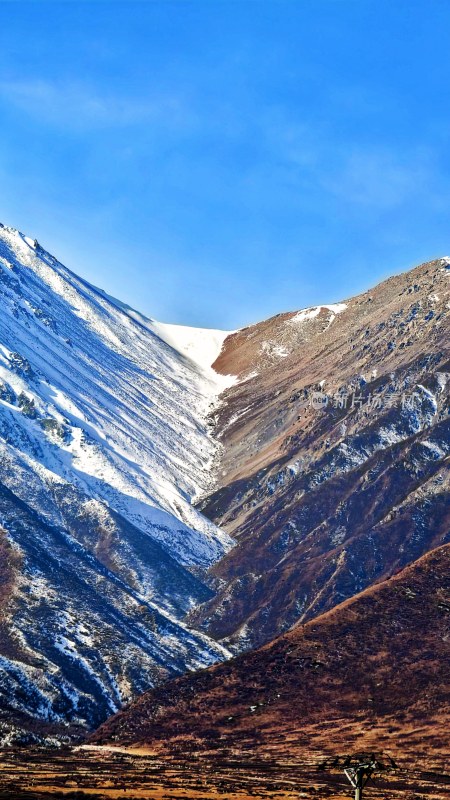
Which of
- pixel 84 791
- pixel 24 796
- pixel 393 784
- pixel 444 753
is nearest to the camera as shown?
pixel 24 796

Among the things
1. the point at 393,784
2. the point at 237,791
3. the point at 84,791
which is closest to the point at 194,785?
the point at 237,791

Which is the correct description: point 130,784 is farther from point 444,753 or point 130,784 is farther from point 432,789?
point 444,753

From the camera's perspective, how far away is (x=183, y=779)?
164500mm

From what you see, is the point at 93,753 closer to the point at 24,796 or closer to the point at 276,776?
the point at 276,776

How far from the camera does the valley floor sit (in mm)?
145575

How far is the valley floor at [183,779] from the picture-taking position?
14557cm

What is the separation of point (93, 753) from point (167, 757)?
11.7 m

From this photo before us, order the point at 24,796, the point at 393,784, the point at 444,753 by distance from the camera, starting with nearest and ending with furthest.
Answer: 1. the point at 24,796
2. the point at 393,784
3. the point at 444,753

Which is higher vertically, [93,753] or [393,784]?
[393,784]

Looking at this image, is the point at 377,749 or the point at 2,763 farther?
the point at 377,749

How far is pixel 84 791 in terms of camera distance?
143500 millimetres

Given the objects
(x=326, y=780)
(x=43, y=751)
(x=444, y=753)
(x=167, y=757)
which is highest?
(x=444, y=753)

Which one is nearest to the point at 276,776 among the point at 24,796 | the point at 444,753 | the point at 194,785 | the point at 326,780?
the point at 326,780

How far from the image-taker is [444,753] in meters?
192
